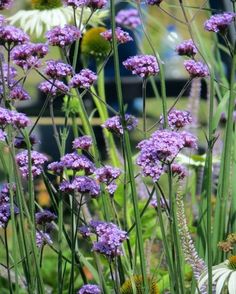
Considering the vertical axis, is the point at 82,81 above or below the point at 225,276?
above

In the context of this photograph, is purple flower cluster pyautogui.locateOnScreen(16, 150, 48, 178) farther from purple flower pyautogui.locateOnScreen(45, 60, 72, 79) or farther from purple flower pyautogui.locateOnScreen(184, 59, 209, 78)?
purple flower pyautogui.locateOnScreen(184, 59, 209, 78)

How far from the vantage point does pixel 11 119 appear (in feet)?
5.43

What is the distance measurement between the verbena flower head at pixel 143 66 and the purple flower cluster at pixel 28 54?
23cm

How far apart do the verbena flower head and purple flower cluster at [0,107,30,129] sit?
22 cm

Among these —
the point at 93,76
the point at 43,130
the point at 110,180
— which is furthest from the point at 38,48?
the point at 43,130

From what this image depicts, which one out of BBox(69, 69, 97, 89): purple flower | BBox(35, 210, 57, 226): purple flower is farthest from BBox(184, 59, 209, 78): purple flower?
BBox(35, 210, 57, 226): purple flower

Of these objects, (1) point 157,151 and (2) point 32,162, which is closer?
(1) point 157,151

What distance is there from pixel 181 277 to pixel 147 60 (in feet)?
1.43

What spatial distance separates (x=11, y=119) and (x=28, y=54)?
0.78 ft

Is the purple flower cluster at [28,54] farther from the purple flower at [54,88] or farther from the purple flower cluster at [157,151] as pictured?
the purple flower cluster at [157,151]

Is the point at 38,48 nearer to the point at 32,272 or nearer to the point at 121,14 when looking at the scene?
the point at 32,272

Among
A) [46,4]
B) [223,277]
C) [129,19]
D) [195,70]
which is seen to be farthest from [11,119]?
[46,4]

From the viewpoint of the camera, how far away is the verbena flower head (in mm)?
1708

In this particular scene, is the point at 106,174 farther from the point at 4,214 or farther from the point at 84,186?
the point at 4,214
